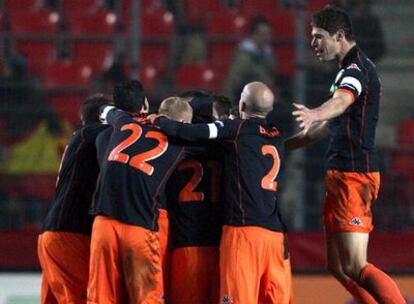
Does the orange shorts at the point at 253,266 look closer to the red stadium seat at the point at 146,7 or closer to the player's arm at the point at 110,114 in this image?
the player's arm at the point at 110,114

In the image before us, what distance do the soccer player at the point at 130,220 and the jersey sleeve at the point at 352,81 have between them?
939 millimetres

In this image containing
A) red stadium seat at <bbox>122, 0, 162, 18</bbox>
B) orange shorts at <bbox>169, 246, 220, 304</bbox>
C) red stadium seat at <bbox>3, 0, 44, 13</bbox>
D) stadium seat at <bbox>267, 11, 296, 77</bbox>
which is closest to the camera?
orange shorts at <bbox>169, 246, 220, 304</bbox>

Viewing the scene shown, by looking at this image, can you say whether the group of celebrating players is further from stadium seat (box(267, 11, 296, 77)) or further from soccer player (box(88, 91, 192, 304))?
stadium seat (box(267, 11, 296, 77))

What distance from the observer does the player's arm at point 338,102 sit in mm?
5977

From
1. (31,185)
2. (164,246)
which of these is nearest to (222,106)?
(164,246)

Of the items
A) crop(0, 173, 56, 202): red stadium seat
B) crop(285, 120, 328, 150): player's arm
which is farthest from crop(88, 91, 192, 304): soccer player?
crop(0, 173, 56, 202): red stadium seat

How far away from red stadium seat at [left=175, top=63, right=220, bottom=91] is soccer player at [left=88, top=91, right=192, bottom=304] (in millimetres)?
3958

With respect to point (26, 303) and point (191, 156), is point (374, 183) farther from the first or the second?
point (26, 303)

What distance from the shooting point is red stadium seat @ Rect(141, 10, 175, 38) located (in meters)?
10.8

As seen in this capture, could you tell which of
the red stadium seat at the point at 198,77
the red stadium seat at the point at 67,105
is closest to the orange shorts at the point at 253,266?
the red stadium seat at the point at 67,105

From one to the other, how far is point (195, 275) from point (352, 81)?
1361mm

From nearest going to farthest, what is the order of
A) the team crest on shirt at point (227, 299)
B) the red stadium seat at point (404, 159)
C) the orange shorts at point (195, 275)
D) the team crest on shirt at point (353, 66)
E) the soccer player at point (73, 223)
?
the team crest on shirt at point (227, 299) → the orange shorts at point (195, 275) → the team crest on shirt at point (353, 66) → the soccer player at point (73, 223) → the red stadium seat at point (404, 159)

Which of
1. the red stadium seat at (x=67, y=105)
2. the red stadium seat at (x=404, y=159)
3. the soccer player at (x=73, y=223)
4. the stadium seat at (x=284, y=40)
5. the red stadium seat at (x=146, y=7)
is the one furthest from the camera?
the red stadium seat at (x=146, y=7)

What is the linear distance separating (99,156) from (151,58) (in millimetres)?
3773
